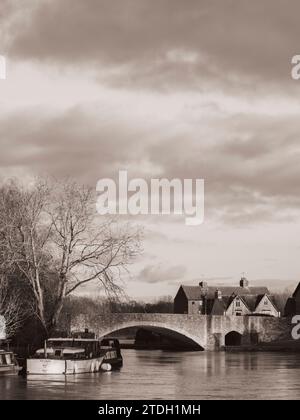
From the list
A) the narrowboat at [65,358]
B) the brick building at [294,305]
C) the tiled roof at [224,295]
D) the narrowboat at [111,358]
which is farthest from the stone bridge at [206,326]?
the narrowboat at [65,358]

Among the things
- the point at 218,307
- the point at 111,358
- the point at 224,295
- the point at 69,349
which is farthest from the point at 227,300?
the point at 69,349

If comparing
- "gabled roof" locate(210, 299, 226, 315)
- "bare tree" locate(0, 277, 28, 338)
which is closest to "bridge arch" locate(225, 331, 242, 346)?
"gabled roof" locate(210, 299, 226, 315)

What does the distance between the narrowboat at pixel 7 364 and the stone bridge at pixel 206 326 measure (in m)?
26.2

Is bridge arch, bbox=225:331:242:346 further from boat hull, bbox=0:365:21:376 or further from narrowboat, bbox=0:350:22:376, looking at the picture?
boat hull, bbox=0:365:21:376

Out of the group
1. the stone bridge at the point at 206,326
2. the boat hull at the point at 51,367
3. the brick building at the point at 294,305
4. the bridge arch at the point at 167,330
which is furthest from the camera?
the brick building at the point at 294,305

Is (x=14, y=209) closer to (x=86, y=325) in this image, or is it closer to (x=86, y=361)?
(x=86, y=361)

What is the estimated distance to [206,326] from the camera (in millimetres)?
82188

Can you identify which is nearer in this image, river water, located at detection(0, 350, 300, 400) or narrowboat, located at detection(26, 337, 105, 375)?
river water, located at detection(0, 350, 300, 400)

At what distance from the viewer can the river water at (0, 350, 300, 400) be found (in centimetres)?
3538

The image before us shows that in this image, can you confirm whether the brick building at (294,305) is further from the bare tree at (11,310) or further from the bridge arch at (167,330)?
the bare tree at (11,310)

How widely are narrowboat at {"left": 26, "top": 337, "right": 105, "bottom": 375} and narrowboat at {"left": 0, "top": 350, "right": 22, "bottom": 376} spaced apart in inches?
52.1

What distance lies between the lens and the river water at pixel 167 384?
3538cm

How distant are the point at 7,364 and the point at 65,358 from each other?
121 inches
